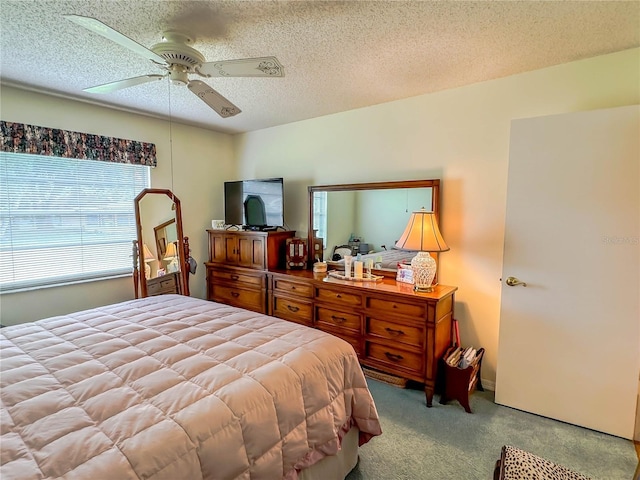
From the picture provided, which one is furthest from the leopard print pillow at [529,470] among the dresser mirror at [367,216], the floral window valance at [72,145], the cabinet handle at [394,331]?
the floral window valance at [72,145]

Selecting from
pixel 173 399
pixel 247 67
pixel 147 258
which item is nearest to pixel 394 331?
pixel 173 399

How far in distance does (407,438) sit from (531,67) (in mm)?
2711

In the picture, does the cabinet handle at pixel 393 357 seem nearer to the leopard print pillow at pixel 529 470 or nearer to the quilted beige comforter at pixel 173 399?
the quilted beige comforter at pixel 173 399

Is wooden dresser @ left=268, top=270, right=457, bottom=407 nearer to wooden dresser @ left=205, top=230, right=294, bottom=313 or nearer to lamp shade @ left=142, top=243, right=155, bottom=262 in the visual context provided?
wooden dresser @ left=205, top=230, right=294, bottom=313

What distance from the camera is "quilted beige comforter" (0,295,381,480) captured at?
96 cm

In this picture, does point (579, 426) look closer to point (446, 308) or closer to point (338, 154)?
point (446, 308)

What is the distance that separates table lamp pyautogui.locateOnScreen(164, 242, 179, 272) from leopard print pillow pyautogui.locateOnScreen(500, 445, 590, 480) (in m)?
3.45

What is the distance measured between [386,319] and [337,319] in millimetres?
482

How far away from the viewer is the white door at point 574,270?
2.05 m

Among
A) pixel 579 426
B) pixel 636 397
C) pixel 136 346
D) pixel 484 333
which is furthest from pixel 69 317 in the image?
pixel 636 397

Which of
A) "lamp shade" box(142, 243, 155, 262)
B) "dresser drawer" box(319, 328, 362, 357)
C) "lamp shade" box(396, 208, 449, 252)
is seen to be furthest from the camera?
"lamp shade" box(142, 243, 155, 262)

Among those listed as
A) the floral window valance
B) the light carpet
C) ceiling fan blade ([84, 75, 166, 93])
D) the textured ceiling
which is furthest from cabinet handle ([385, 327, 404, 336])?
the floral window valance

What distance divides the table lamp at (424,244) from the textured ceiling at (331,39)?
3.65 ft

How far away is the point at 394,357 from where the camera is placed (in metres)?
2.63
